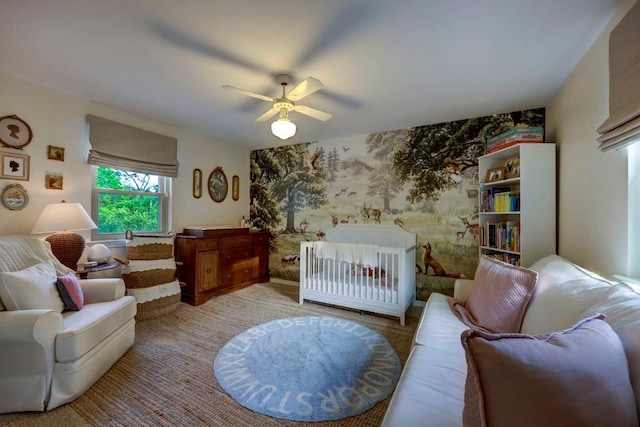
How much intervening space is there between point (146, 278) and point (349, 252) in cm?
224

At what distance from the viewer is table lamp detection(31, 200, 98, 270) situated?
2.18m

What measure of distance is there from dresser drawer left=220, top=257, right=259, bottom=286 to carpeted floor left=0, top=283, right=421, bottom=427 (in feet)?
2.00

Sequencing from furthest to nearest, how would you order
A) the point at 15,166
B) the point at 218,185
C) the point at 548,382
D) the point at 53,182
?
the point at 218,185 < the point at 53,182 < the point at 15,166 < the point at 548,382

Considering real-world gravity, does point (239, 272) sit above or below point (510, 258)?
below

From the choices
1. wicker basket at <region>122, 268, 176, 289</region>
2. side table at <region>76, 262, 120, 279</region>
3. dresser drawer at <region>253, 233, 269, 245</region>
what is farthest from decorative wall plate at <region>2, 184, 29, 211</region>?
dresser drawer at <region>253, 233, 269, 245</region>

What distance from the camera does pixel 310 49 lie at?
1.74 metres

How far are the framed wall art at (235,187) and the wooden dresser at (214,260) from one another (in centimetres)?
74

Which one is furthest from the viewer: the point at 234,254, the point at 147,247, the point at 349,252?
the point at 234,254

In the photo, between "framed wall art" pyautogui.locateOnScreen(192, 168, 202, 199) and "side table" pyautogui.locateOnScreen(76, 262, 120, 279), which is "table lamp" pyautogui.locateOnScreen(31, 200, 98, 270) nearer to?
"side table" pyautogui.locateOnScreen(76, 262, 120, 279)

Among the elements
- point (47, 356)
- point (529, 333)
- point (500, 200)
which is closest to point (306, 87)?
point (529, 333)

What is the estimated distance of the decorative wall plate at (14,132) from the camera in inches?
85.1

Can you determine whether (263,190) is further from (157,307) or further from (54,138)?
(54,138)

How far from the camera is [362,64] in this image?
1912 millimetres

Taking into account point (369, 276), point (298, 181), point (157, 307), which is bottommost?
point (157, 307)
